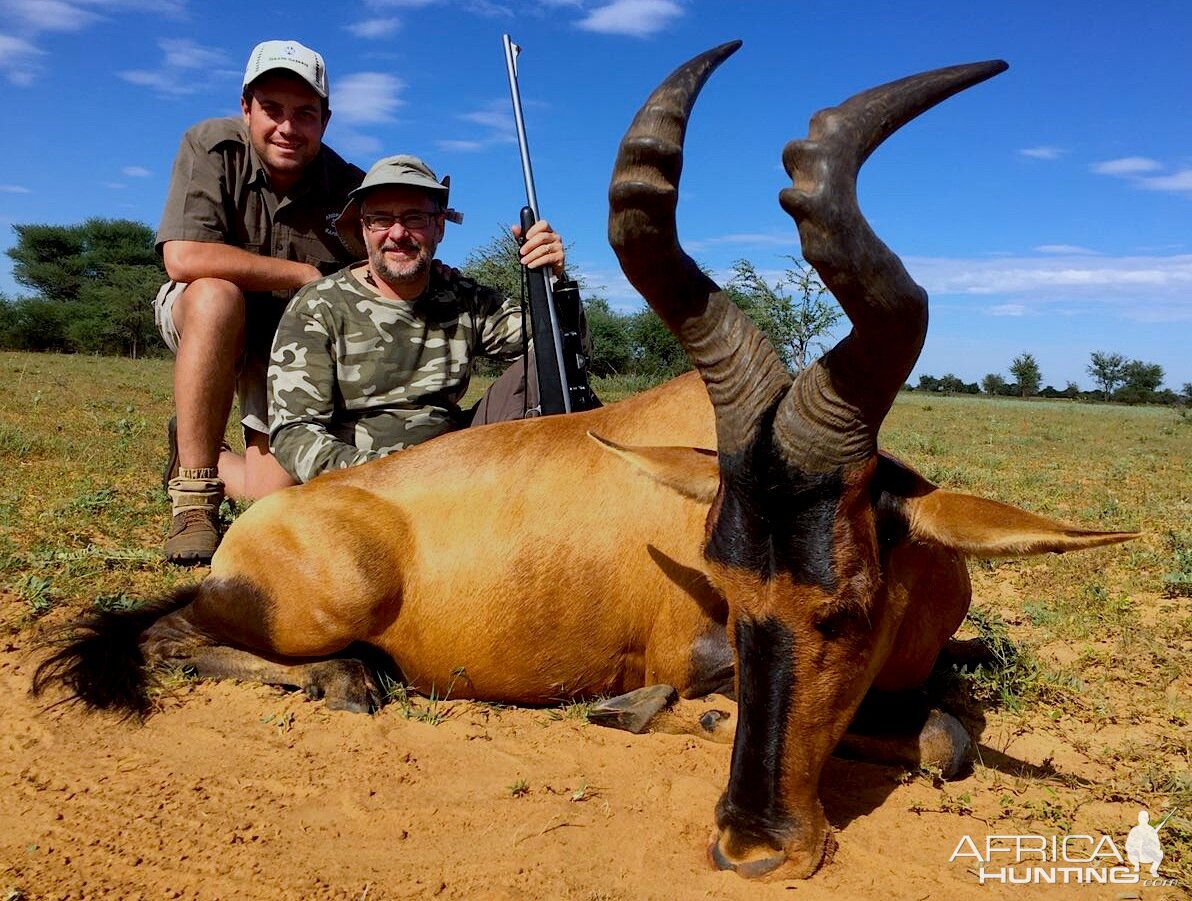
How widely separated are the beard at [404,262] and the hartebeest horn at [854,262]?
11.8 ft

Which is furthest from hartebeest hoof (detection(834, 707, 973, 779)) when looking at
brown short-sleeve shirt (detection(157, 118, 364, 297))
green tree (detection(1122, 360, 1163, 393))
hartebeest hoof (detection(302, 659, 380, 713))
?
green tree (detection(1122, 360, 1163, 393))

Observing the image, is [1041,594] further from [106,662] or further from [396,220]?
[106,662]

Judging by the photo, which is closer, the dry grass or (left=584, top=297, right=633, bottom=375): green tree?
the dry grass

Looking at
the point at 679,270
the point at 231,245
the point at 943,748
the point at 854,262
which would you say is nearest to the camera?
the point at 854,262

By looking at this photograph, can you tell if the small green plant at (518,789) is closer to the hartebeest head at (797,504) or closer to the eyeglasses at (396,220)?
the hartebeest head at (797,504)

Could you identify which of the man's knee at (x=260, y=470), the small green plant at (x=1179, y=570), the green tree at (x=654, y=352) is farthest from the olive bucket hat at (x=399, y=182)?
the green tree at (x=654, y=352)

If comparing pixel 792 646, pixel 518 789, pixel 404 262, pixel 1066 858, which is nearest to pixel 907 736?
pixel 1066 858

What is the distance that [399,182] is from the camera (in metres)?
5.70

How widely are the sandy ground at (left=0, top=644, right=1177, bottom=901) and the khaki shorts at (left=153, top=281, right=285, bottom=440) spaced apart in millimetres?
3345

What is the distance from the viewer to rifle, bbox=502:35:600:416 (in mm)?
6000

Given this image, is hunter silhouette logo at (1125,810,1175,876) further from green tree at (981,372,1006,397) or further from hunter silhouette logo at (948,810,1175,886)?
green tree at (981,372,1006,397)

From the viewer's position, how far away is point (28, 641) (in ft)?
16.0

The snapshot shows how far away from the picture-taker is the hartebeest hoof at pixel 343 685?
4.30 metres

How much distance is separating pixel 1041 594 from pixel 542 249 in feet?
13.6
